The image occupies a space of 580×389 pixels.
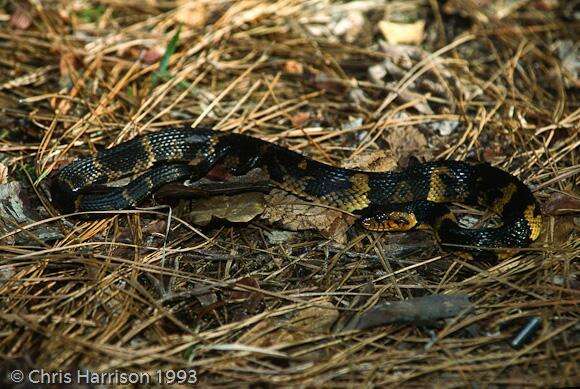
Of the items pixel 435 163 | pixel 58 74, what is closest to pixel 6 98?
pixel 58 74

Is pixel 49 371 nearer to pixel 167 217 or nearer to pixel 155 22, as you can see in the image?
pixel 167 217

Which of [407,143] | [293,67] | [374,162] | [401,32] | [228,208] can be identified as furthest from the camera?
[401,32]

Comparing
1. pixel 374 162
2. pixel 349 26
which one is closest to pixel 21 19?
pixel 349 26

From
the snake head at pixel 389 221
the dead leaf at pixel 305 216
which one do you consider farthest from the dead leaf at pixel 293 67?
the snake head at pixel 389 221

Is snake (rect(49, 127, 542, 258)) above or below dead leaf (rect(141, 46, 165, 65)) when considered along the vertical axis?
below

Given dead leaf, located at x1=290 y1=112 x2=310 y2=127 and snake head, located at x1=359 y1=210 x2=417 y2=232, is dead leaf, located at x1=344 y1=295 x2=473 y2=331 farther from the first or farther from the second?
dead leaf, located at x1=290 y1=112 x2=310 y2=127

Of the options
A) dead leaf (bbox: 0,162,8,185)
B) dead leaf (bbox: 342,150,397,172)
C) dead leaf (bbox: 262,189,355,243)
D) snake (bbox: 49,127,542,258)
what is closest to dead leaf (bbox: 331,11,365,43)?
dead leaf (bbox: 342,150,397,172)

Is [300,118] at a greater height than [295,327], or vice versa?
[300,118]

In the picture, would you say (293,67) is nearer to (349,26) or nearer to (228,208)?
(349,26)
